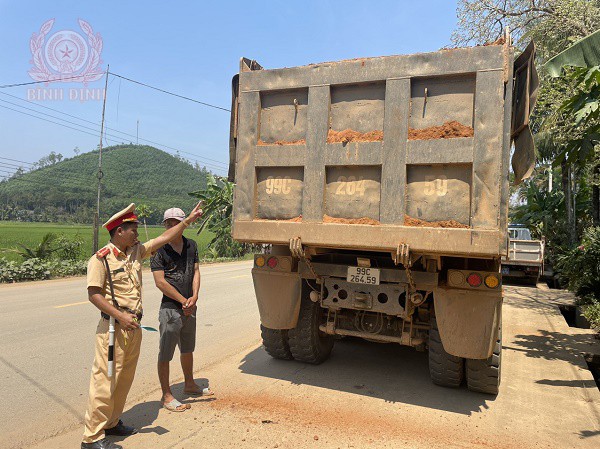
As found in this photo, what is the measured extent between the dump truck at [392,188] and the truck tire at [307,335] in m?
0.25

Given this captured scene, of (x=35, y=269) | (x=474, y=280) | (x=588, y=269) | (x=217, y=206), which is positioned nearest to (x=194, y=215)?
(x=474, y=280)

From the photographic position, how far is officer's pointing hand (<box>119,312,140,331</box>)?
3328mm

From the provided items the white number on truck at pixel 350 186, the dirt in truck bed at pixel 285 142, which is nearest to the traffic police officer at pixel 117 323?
the dirt in truck bed at pixel 285 142

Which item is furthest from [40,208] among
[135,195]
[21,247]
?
[21,247]

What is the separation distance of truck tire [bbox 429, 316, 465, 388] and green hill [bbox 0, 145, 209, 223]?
64.2 meters

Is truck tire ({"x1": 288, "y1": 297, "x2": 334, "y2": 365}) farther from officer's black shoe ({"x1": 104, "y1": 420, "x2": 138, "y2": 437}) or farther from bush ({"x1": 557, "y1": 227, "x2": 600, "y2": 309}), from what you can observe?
bush ({"x1": 557, "y1": 227, "x2": 600, "y2": 309})

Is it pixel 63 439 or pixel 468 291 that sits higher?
pixel 468 291

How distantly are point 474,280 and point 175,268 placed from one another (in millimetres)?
2848

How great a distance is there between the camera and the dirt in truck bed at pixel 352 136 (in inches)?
164

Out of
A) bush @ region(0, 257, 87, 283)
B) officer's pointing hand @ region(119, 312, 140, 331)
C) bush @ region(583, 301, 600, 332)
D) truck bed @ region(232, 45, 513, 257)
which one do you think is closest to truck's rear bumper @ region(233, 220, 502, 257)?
truck bed @ region(232, 45, 513, 257)

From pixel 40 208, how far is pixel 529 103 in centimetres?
9004

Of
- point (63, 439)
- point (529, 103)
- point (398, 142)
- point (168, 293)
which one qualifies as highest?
point (529, 103)

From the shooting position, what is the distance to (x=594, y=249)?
30.6 ft

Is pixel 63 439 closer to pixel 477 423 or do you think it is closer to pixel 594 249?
pixel 477 423
